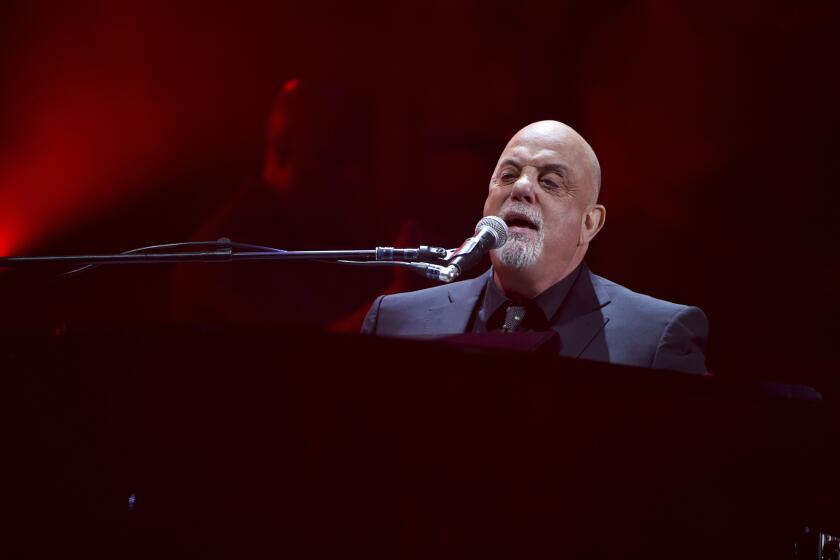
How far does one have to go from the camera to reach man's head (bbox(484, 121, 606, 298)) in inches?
99.4

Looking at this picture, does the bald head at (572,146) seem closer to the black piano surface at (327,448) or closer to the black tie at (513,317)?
the black tie at (513,317)

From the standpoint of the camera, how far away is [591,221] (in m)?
2.69

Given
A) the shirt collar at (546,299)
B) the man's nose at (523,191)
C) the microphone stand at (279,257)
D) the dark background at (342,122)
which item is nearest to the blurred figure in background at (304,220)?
the dark background at (342,122)

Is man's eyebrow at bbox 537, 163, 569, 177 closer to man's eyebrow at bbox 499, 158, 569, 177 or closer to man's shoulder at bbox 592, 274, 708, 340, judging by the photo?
man's eyebrow at bbox 499, 158, 569, 177

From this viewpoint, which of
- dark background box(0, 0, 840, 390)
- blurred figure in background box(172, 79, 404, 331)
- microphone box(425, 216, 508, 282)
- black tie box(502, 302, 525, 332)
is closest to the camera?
microphone box(425, 216, 508, 282)

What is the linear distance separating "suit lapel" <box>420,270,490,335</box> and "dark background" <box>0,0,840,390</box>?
0.51m

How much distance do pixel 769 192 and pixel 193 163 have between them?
2.37 m

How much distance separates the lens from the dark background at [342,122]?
2.97 meters

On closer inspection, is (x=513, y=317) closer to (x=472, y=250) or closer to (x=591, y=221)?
(x=591, y=221)

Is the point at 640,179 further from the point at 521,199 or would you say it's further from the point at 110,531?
the point at 110,531

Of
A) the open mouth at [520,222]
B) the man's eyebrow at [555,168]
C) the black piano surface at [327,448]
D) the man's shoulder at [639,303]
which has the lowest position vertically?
the black piano surface at [327,448]

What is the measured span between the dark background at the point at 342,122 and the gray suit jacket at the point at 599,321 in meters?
0.50

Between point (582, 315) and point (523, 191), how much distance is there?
0.45m

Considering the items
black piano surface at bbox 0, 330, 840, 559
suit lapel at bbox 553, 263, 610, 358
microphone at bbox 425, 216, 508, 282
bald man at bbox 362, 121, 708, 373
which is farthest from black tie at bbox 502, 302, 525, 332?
black piano surface at bbox 0, 330, 840, 559
